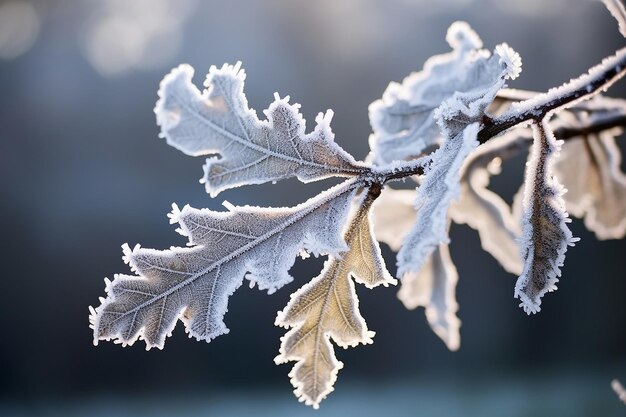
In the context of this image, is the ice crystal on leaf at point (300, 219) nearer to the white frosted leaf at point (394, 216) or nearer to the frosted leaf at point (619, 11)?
the frosted leaf at point (619, 11)

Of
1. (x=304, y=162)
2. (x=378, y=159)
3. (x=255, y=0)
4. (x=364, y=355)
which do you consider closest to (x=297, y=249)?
(x=304, y=162)

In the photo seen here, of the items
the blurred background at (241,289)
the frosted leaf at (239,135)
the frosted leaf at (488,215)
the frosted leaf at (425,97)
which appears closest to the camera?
the frosted leaf at (239,135)

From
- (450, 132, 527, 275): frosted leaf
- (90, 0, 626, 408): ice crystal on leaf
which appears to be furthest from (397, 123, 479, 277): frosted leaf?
(450, 132, 527, 275): frosted leaf

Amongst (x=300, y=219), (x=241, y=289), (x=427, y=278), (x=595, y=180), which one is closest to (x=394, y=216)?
(x=427, y=278)

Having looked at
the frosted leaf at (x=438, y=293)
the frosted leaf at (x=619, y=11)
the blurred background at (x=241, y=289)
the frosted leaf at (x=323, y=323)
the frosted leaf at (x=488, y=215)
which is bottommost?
the frosted leaf at (x=323, y=323)

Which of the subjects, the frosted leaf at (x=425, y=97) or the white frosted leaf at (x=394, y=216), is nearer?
the frosted leaf at (x=425, y=97)

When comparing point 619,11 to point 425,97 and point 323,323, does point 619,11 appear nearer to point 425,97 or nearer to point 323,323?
point 425,97

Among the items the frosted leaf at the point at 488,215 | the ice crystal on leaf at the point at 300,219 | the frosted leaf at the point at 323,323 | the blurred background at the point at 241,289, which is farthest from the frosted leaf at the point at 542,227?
the blurred background at the point at 241,289

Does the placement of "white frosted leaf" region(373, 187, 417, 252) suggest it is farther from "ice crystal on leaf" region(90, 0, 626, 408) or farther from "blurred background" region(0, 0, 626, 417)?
"blurred background" region(0, 0, 626, 417)
